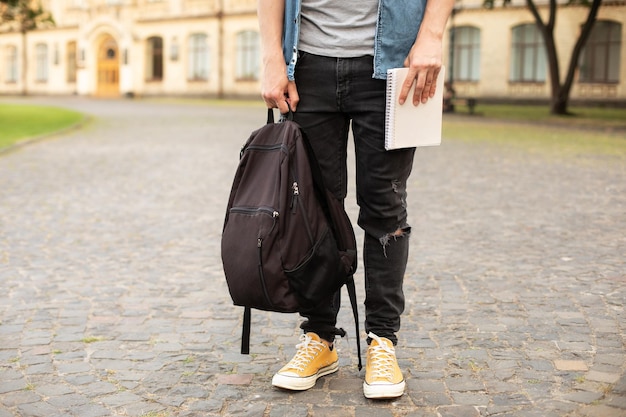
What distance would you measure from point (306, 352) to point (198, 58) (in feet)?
145

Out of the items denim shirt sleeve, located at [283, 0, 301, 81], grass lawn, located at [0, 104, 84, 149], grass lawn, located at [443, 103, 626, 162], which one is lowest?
grass lawn, located at [0, 104, 84, 149]

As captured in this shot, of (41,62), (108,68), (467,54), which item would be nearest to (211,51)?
(108,68)

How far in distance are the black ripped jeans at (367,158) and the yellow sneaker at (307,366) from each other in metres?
0.13

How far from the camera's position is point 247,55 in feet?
145

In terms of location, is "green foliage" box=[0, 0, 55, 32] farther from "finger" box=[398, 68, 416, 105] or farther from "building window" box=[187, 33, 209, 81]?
"finger" box=[398, 68, 416, 105]

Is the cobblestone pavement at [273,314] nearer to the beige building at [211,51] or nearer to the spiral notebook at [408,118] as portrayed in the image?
the spiral notebook at [408,118]

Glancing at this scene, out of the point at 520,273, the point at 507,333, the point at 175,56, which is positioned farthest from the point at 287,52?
the point at 175,56

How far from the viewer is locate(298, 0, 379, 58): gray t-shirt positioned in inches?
123

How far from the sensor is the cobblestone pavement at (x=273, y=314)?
3.26m

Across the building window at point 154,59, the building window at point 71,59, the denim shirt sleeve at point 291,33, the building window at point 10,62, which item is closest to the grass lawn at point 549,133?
the denim shirt sleeve at point 291,33

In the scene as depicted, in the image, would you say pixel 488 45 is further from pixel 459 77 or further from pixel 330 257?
pixel 330 257

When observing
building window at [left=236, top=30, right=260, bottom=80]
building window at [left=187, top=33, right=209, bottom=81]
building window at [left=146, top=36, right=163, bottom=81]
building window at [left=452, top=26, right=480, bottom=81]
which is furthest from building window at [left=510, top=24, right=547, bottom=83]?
building window at [left=146, top=36, right=163, bottom=81]

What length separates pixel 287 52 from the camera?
3193mm

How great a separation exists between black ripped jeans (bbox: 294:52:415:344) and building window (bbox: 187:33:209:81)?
4332 centimetres
